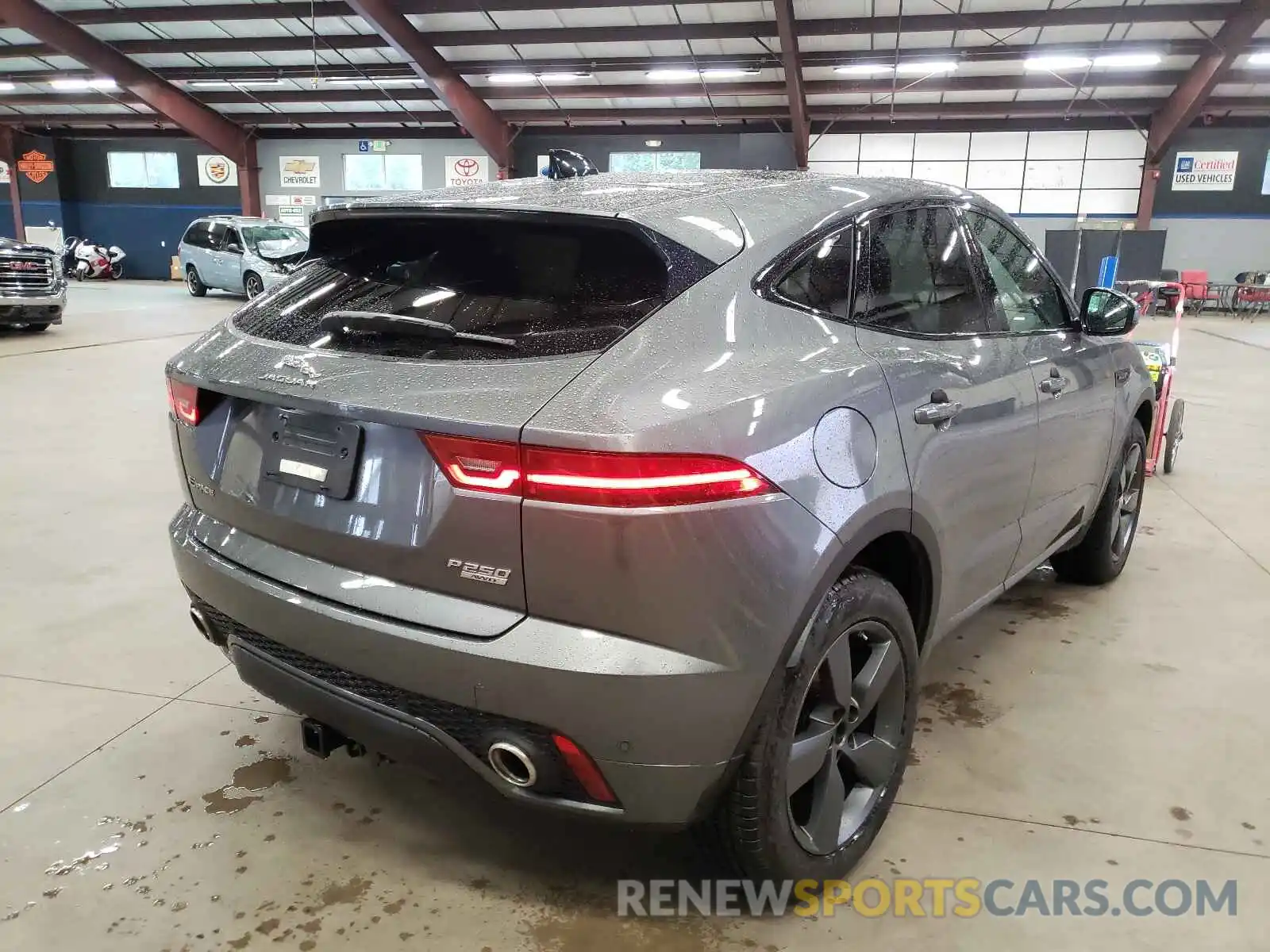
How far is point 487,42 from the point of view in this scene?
61.6ft

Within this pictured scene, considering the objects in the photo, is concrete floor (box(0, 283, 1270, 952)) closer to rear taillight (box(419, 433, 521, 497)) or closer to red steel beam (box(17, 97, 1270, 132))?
rear taillight (box(419, 433, 521, 497))

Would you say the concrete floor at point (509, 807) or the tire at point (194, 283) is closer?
the concrete floor at point (509, 807)

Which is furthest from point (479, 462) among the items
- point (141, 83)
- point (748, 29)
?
point (141, 83)

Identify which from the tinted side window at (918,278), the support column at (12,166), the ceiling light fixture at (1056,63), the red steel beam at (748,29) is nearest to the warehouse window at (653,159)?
the red steel beam at (748,29)

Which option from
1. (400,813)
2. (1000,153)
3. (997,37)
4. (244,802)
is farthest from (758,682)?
(1000,153)

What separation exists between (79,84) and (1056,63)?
75.6ft

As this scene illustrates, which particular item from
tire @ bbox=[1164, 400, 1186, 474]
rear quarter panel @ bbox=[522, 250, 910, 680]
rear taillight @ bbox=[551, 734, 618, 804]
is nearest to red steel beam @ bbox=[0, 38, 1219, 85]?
tire @ bbox=[1164, 400, 1186, 474]

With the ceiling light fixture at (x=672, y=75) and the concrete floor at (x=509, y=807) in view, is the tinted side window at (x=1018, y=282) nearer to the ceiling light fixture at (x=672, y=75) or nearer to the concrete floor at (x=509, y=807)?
the concrete floor at (x=509, y=807)

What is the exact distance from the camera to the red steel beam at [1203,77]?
16.1m

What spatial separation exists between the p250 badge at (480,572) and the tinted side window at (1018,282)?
173cm

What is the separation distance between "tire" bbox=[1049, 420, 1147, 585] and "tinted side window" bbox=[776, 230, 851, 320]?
1.94 m

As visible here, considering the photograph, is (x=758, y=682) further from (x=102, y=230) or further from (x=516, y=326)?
(x=102, y=230)

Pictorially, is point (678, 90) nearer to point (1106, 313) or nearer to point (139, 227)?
point (139, 227)

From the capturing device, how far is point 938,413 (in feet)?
6.63
